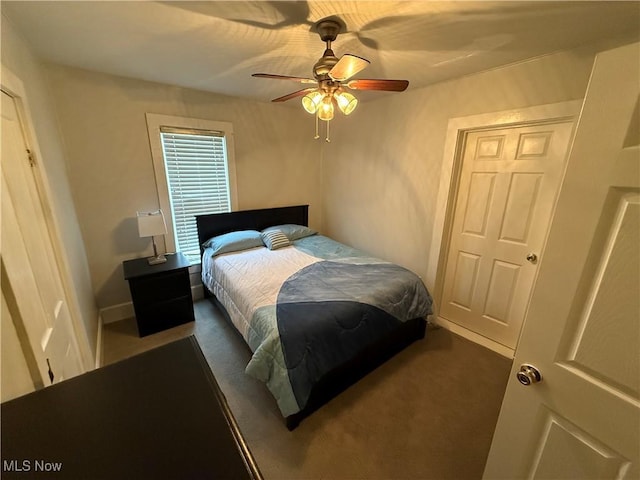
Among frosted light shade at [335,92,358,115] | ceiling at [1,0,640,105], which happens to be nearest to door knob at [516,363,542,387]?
frosted light shade at [335,92,358,115]

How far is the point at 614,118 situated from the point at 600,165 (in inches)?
4.8

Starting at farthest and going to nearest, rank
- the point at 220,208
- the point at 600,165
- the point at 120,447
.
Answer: the point at 220,208 < the point at 600,165 < the point at 120,447

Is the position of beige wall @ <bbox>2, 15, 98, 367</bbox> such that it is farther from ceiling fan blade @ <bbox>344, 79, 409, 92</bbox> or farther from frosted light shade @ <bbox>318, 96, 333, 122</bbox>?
ceiling fan blade @ <bbox>344, 79, 409, 92</bbox>

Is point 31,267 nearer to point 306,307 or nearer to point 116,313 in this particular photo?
point 306,307

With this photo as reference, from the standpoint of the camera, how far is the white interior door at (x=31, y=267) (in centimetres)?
89

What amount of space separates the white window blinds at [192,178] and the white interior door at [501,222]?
2.66 m

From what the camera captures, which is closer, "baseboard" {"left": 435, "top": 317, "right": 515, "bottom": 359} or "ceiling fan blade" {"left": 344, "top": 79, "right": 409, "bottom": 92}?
"ceiling fan blade" {"left": 344, "top": 79, "right": 409, "bottom": 92}

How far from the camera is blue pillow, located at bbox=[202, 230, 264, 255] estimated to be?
113 inches

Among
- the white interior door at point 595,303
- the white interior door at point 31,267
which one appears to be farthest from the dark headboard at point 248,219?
the white interior door at point 595,303

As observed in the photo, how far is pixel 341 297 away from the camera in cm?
198

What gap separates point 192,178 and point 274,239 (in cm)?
116

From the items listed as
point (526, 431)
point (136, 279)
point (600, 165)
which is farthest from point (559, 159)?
point (136, 279)

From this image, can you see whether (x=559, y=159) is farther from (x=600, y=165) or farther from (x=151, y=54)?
(x=151, y=54)

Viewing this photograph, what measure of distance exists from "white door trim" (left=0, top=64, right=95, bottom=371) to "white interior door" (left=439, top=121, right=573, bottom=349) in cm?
309
